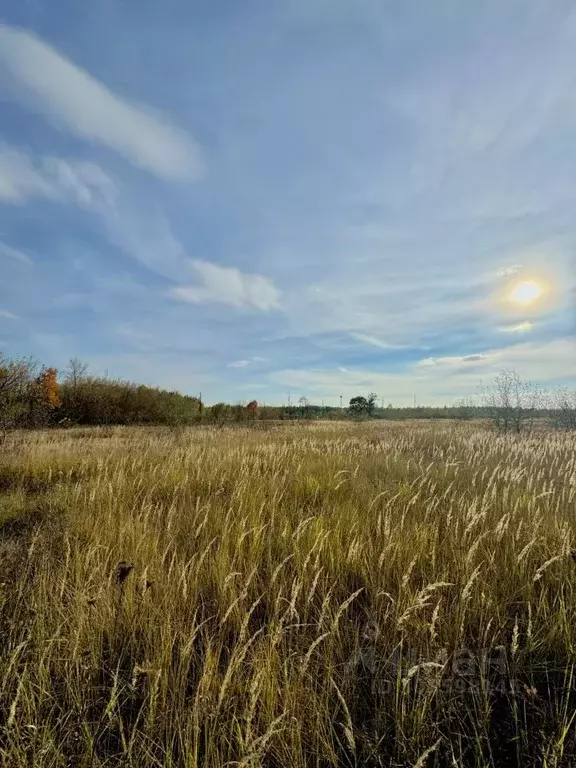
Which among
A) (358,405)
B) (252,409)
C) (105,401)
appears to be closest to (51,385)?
(105,401)

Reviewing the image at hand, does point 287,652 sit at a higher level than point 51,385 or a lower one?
lower

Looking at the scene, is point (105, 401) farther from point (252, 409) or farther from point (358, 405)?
point (358, 405)

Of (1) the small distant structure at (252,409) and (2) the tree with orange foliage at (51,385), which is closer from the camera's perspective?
(2) the tree with orange foliage at (51,385)

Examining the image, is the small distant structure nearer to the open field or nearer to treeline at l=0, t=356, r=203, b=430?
treeline at l=0, t=356, r=203, b=430

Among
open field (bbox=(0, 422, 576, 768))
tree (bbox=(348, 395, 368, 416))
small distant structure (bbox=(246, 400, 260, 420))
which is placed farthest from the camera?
tree (bbox=(348, 395, 368, 416))


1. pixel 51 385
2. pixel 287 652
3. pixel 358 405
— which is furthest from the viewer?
pixel 358 405

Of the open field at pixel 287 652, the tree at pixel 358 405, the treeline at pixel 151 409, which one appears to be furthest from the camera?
the tree at pixel 358 405

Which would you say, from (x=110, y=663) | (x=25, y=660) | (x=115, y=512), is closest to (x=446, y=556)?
(x=110, y=663)

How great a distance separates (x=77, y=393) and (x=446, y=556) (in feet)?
132

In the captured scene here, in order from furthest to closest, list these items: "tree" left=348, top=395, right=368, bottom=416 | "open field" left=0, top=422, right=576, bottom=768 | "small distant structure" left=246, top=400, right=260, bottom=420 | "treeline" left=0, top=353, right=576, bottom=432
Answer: "tree" left=348, top=395, right=368, bottom=416 < "small distant structure" left=246, top=400, right=260, bottom=420 < "treeline" left=0, top=353, right=576, bottom=432 < "open field" left=0, top=422, right=576, bottom=768

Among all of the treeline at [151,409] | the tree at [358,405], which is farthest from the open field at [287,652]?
the tree at [358,405]

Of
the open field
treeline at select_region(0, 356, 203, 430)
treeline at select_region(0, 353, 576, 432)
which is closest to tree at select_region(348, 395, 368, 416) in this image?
treeline at select_region(0, 353, 576, 432)

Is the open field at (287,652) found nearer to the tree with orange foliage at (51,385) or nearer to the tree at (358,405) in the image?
the tree with orange foliage at (51,385)

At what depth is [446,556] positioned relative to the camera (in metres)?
3.17
